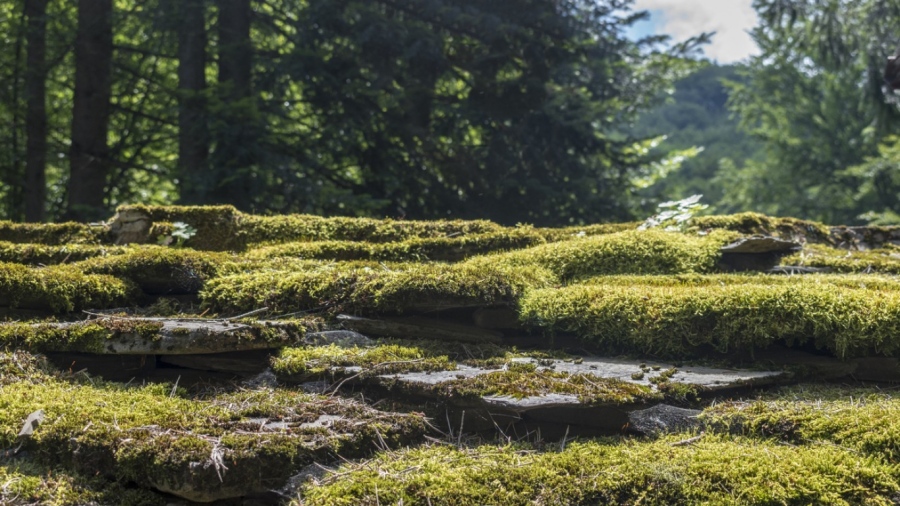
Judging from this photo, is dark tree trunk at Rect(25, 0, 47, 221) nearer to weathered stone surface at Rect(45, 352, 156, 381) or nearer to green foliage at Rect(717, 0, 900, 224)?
weathered stone surface at Rect(45, 352, 156, 381)

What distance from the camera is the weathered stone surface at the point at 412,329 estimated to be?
432cm

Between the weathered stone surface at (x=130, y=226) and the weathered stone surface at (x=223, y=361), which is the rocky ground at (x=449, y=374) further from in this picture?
the weathered stone surface at (x=130, y=226)

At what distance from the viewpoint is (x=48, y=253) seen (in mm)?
5383

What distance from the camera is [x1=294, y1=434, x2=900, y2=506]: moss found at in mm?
2775

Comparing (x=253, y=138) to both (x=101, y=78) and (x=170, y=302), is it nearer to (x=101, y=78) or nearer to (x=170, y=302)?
(x=101, y=78)

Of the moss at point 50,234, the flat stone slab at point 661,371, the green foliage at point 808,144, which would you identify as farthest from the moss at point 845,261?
the green foliage at point 808,144

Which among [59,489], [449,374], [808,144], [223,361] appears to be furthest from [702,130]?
[59,489]

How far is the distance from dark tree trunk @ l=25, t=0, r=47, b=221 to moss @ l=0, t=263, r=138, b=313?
1001 cm

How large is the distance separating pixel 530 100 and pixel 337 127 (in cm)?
310

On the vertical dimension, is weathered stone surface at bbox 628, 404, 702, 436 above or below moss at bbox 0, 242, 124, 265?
below

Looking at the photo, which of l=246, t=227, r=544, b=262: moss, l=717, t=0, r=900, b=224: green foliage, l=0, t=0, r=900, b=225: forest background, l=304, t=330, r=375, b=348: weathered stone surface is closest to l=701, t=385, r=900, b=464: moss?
l=304, t=330, r=375, b=348: weathered stone surface

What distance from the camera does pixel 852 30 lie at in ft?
43.4

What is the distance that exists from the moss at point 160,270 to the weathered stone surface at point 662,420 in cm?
281

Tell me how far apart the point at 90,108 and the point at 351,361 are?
34.1 ft
